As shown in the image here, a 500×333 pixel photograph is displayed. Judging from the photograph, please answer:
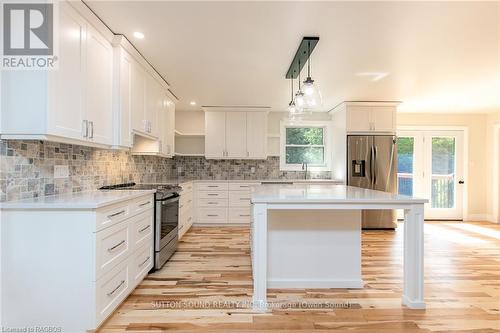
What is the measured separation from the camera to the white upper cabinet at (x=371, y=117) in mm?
4980

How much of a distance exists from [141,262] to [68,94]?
5.11ft

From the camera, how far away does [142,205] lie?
2.58 metres

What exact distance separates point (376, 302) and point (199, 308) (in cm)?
146

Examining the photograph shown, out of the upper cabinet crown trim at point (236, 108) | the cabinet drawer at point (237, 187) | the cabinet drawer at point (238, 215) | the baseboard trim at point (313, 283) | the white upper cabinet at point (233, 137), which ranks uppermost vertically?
the upper cabinet crown trim at point (236, 108)

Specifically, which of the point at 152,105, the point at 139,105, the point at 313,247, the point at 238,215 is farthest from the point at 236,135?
the point at 313,247

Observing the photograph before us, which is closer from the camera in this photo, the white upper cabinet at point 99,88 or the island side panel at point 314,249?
the white upper cabinet at point 99,88

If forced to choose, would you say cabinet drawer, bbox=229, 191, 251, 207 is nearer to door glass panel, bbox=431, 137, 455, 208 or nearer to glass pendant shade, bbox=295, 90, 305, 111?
glass pendant shade, bbox=295, 90, 305, 111

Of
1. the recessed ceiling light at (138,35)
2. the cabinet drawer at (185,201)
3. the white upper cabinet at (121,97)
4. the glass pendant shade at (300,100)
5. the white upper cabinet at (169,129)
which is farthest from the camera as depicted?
the white upper cabinet at (169,129)

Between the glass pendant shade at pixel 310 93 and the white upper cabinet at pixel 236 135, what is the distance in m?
2.70

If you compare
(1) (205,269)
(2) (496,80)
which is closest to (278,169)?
(1) (205,269)

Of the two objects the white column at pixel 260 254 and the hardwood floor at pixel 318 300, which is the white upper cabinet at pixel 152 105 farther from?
the white column at pixel 260 254

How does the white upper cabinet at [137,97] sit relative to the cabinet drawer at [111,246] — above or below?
above

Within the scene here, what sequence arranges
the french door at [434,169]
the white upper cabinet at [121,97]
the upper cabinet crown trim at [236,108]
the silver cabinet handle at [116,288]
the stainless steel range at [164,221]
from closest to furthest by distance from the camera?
1. the silver cabinet handle at [116,288]
2. the white upper cabinet at [121,97]
3. the stainless steel range at [164,221]
4. the upper cabinet crown trim at [236,108]
5. the french door at [434,169]

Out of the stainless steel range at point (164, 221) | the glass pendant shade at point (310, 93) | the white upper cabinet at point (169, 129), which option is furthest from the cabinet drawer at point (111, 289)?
the white upper cabinet at point (169, 129)
